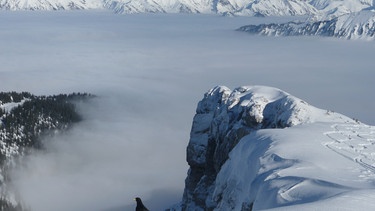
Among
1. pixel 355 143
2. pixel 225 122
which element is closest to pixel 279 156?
pixel 355 143

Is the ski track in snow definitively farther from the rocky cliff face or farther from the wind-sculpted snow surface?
the rocky cliff face

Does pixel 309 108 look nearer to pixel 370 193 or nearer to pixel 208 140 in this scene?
pixel 208 140

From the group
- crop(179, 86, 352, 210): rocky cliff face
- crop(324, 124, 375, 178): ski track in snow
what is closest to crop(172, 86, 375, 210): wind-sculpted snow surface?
crop(324, 124, 375, 178): ski track in snow

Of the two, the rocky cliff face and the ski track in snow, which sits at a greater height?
the ski track in snow

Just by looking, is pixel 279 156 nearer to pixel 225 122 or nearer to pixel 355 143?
pixel 355 143

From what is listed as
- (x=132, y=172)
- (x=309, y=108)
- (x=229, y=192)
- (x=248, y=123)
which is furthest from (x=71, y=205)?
(x=229, y=192)

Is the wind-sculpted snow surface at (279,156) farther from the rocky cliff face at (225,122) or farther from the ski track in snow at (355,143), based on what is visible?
the rocky cliff face at (225,122)
